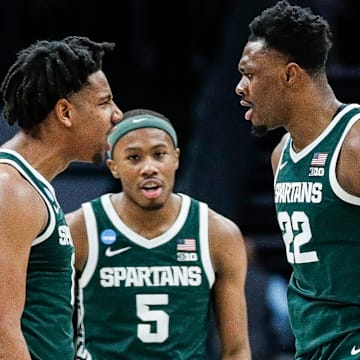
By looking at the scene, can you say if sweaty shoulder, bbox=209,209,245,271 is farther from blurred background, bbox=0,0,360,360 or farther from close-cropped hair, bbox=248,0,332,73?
blurred background, bbox=0,0,360,360

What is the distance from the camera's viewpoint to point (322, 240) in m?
4.43

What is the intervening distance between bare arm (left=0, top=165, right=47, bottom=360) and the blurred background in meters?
4.08

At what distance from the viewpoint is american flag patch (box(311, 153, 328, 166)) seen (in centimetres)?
449

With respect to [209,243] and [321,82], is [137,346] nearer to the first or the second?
[209,243]

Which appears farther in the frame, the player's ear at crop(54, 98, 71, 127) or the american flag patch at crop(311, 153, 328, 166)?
the american flag patch at crop(311, 153, 328, 166)

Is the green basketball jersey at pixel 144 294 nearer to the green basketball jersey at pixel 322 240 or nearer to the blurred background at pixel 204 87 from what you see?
the green basketball jersey at pixel 322 240

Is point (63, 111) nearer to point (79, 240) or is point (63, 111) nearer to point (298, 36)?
point (298, 36)

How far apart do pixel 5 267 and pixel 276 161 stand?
1642mm

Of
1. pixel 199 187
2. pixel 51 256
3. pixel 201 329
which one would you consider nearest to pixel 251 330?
pixel 199 187

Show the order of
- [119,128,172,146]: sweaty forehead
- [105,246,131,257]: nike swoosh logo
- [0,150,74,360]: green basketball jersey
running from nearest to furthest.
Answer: [0,150,74,360]: green basketball jersey → [105,246,131,257]: nike swoosh logo → [119,128,172,146]: sweaty forehead

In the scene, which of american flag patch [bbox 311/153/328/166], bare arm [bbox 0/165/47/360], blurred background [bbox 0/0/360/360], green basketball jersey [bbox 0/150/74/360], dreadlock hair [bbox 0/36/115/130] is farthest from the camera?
blurred background [bbox 0/0/360/360]

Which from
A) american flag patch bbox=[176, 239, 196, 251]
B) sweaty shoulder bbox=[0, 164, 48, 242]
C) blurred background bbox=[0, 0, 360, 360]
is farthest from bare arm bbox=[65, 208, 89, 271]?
blurred background bbox=[0, 0, 360, 360]

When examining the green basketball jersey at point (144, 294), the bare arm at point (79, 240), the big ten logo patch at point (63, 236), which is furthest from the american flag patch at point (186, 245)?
the big ten logo patch at point (63, 236)

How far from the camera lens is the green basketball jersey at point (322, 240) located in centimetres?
438
